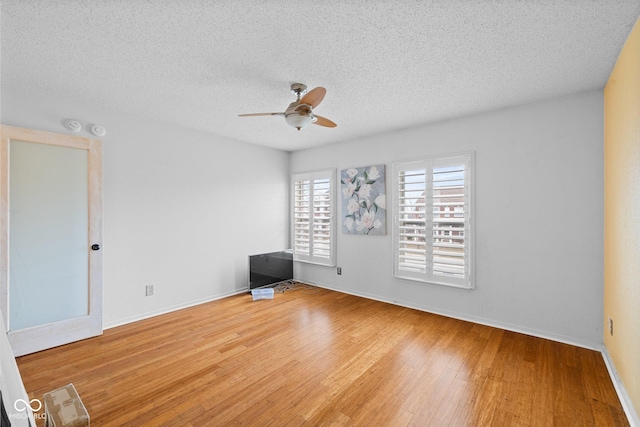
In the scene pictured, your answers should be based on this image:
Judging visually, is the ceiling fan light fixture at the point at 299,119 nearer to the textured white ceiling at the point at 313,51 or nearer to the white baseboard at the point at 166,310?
the textured white ceiling at the point at 313,51

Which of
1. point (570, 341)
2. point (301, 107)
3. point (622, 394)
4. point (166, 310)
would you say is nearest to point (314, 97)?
point (301, 107)

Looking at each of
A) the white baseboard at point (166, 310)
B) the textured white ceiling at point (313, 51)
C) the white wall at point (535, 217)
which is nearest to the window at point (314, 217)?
the white baseboard at point (166, 310)

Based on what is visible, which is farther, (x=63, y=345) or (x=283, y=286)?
(x=283, y=286)

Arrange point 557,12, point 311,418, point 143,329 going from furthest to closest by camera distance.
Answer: point 143,329
point 311,418
point 557,12

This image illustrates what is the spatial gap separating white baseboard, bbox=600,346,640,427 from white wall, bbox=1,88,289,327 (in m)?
4.22

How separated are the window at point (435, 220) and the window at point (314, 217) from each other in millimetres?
1180

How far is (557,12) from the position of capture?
1676mm

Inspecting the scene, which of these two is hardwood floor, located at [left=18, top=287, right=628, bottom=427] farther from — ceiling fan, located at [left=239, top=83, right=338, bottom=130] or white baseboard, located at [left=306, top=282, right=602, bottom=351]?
ceiling fan, located at [left=239, top=83, right=338, bottom=130]

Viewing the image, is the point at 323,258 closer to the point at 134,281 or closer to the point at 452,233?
the point at 452,233

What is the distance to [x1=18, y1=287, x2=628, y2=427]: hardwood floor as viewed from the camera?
183 cm

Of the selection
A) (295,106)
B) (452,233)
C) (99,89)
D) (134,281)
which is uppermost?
(99,89)

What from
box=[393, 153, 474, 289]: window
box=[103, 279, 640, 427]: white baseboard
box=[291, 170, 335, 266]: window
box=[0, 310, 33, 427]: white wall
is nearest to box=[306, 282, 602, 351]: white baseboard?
box=[103, 279, 640, 427]: white baseboard

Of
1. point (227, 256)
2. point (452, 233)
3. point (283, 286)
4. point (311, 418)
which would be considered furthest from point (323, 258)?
point (311, 418)

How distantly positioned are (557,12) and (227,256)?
4.32 metres
